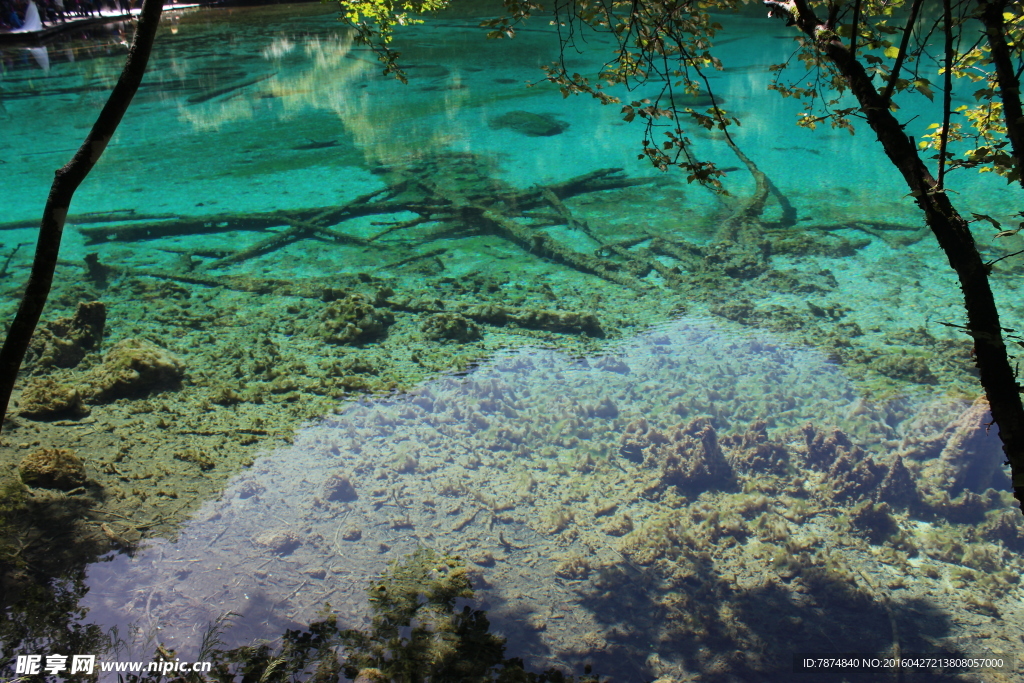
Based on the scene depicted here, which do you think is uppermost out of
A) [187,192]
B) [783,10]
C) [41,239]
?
[783,10]

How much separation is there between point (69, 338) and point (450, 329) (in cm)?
292

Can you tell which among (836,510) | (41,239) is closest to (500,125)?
(836,510)

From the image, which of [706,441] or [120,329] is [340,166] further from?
[706,441]

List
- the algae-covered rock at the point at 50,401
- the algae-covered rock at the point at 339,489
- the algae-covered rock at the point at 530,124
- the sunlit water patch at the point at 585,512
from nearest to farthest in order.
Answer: the sunlit water patch at the point at 585,512 → the algae-covered rock at the point at 339,489 → the algae-covered rock at the point at 50,401 → the algae-covered rock at the point at 530,124

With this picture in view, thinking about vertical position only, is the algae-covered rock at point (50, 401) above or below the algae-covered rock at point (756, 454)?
above

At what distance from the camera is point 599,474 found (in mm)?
3965

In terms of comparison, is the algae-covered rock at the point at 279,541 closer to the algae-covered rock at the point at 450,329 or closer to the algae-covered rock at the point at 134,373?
the algae-covered rock at the point at 134,373

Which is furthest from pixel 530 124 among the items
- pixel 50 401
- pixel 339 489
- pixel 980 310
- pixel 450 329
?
pixel 980 310

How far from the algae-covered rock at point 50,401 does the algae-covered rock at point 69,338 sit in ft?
1.85

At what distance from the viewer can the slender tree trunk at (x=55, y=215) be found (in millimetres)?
2014

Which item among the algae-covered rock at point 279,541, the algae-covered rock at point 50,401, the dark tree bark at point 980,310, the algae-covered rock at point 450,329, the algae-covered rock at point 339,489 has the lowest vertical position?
the algae-covered rock at point 279,541

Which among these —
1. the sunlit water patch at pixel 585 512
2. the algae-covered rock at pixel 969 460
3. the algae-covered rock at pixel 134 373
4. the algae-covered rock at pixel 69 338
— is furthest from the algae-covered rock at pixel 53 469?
the algae-covered rock at pixel 969 460

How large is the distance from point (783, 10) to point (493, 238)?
496 centimetres

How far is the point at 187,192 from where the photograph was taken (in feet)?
28.3
